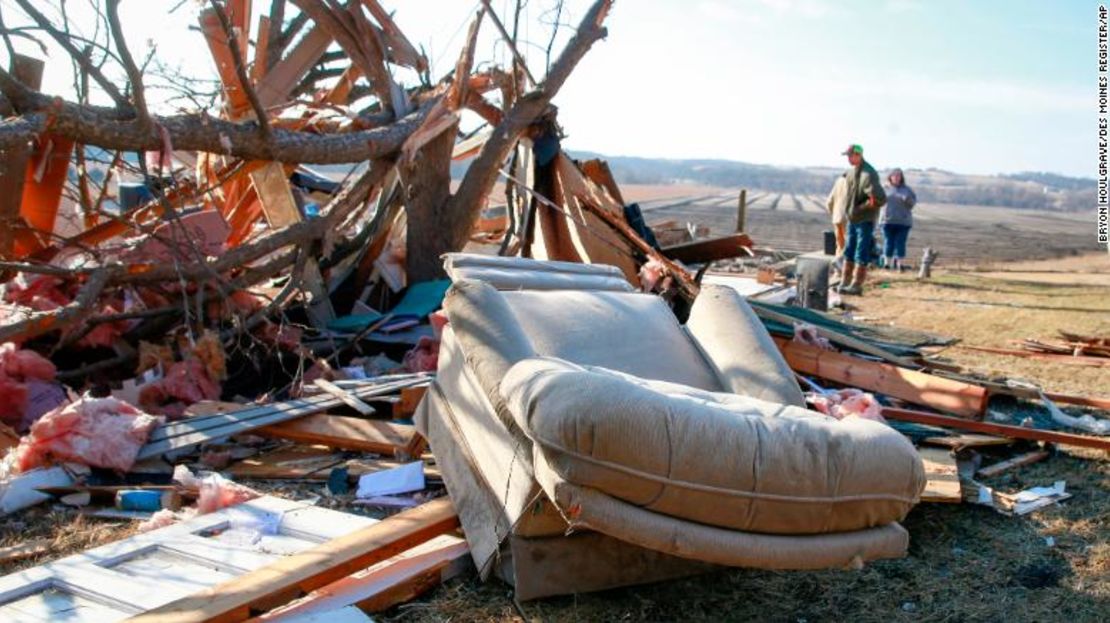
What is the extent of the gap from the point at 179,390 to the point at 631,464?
3.62 m

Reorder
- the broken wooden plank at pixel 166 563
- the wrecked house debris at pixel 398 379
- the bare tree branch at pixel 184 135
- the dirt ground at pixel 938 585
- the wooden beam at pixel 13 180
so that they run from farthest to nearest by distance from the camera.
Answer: the wooden beam at pixel 13 180, the bare tree branch at pixel 184 135, the dirt ground at pixel 938 585, the broken wooden plank at pixel 166 563, the wrecked house debris at pixel 398 379

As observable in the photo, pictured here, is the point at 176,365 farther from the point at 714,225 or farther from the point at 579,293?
the point at 714,225

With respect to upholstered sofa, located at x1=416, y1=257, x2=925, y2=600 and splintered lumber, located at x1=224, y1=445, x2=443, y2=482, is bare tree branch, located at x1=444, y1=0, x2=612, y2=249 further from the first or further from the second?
upholstered sofa, located at x1=416, y1=257, x2=925, y2=600

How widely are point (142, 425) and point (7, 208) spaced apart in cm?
194

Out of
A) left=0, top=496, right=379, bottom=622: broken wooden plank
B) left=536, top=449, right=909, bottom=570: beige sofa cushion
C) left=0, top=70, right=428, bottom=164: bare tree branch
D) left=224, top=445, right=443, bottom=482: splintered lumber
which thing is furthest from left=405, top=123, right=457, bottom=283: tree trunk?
left=536, top=449, right=909, bottom=570: beige sofa cushion

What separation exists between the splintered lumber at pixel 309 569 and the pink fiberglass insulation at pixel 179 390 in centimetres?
236

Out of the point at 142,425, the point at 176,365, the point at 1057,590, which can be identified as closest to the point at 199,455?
the point at 142,425

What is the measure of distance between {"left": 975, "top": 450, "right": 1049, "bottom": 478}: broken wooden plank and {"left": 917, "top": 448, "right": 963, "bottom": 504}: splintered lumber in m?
0.17

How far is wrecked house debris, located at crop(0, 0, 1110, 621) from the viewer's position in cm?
276

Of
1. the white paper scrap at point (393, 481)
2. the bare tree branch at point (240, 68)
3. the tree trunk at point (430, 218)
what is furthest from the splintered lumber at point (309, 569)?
the tree trunk at point (430, 218)

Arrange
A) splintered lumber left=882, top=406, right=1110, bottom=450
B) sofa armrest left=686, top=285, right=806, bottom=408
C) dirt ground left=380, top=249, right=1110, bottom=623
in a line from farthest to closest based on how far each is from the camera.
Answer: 1. splintered lumber left=882, top=406, right=1110, bottom=450
2. sofa armrest left=686, top=285, right=806, bottom=408
3. dirt ground left=380, top=249, right=1110, bottom=623

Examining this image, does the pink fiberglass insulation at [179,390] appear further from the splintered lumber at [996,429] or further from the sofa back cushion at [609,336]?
the splintered lumber at [996,429]

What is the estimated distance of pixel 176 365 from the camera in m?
5.59

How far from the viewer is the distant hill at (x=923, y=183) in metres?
87.1
